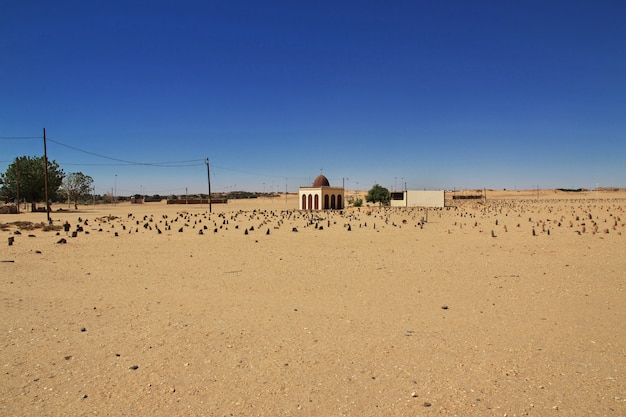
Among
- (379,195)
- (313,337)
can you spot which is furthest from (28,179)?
(313,337)

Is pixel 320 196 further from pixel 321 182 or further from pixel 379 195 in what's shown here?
pixel 379 195

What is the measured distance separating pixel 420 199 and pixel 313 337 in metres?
74.1

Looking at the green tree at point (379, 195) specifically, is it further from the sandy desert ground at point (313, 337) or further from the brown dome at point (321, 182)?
the sandy desert ground at point (313, 337)

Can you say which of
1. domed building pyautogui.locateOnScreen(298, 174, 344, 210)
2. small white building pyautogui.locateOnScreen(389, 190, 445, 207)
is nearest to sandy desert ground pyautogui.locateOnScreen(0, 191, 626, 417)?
domed building pyautogui.locateOnScreen(298, 174, 344, 210)

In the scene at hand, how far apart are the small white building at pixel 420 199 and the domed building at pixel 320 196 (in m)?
14.1

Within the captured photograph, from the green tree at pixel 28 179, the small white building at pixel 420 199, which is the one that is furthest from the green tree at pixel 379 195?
the green tree at pixel 28 179

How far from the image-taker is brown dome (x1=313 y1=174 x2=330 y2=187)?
6688 centimetres

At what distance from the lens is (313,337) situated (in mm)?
7281

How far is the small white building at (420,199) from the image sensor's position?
7638 cm

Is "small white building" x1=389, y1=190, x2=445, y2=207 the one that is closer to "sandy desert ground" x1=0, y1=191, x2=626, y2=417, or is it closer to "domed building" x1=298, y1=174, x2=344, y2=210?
"domed building" x1=298, y1=174, x2=344, y2=210

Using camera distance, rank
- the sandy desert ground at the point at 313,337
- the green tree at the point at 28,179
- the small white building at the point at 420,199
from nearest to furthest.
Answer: the sandy desert ground at the point at 313,337, the green tree at the point at 28,179, the small white building at the point at 420,199

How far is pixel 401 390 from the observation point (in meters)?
5.35

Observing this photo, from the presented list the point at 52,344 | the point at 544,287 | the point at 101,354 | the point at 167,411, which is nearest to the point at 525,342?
the point at 544,287

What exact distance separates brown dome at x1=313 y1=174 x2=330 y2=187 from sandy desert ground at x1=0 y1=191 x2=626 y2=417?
52101 millimetres
